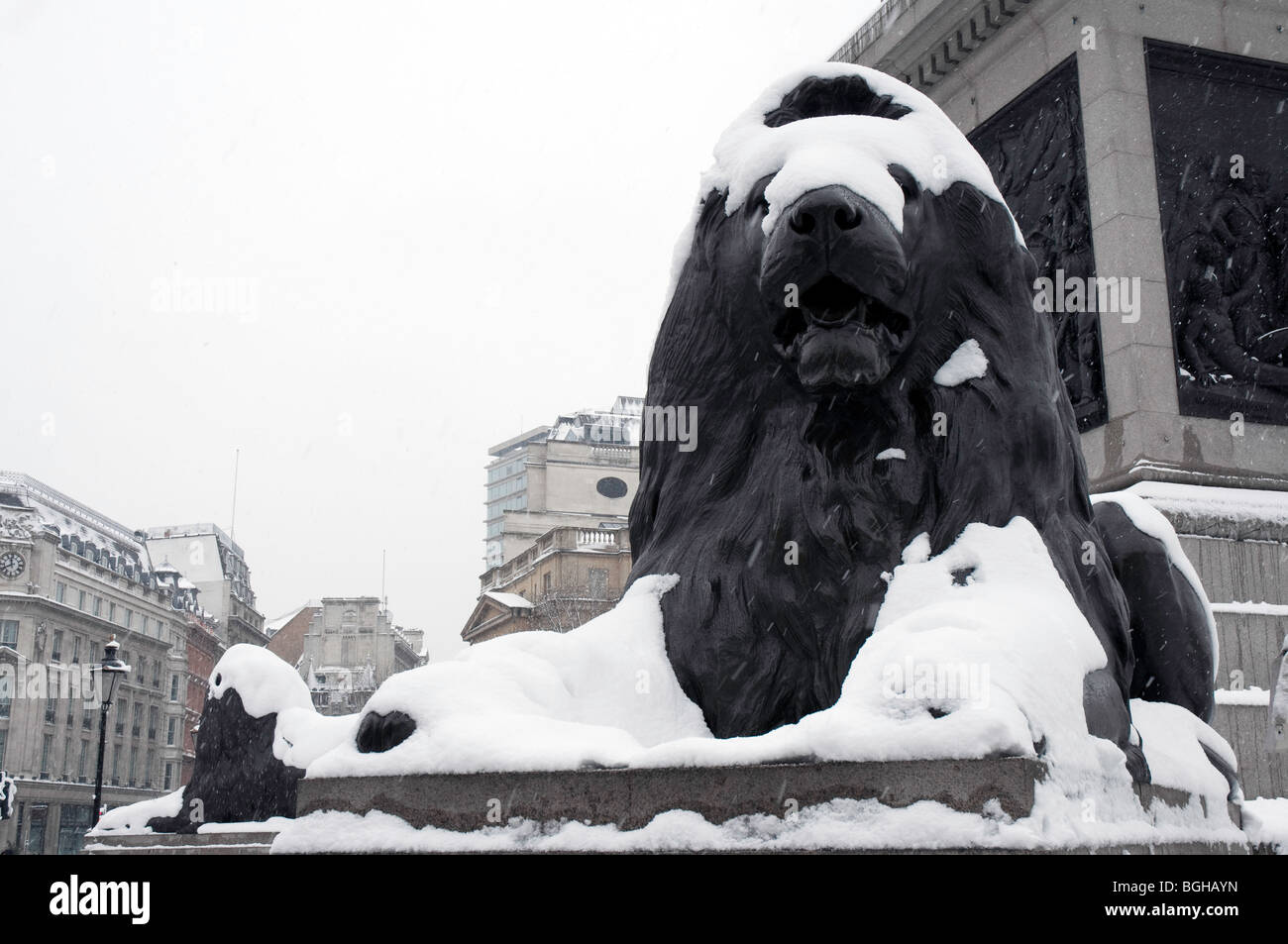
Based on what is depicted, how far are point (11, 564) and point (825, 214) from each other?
188 feet

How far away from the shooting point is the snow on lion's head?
2.68 metres

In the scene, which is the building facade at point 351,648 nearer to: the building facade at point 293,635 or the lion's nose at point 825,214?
the building facade at point 293,635

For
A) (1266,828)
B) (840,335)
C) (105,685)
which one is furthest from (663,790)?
(105,685)

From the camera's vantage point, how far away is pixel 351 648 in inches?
2692

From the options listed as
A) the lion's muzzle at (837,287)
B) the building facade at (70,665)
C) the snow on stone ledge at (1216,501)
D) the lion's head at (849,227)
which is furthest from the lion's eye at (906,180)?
the building facade at (70,665)

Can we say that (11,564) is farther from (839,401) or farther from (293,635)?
(839,401)

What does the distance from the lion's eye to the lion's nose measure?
324 millimetres

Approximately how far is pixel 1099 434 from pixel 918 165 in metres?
5.17

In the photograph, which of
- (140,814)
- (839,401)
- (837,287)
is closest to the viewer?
(837,287)

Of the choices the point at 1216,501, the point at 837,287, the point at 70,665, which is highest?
the point at 70,665

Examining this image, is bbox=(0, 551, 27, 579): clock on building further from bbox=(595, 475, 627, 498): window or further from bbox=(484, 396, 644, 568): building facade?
bbox=(595, 475, 627, 498): window

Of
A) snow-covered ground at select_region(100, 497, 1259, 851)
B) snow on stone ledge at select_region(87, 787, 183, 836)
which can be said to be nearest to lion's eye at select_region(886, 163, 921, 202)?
snow-covered ground at select_region(100, 497, 1259, 851)
